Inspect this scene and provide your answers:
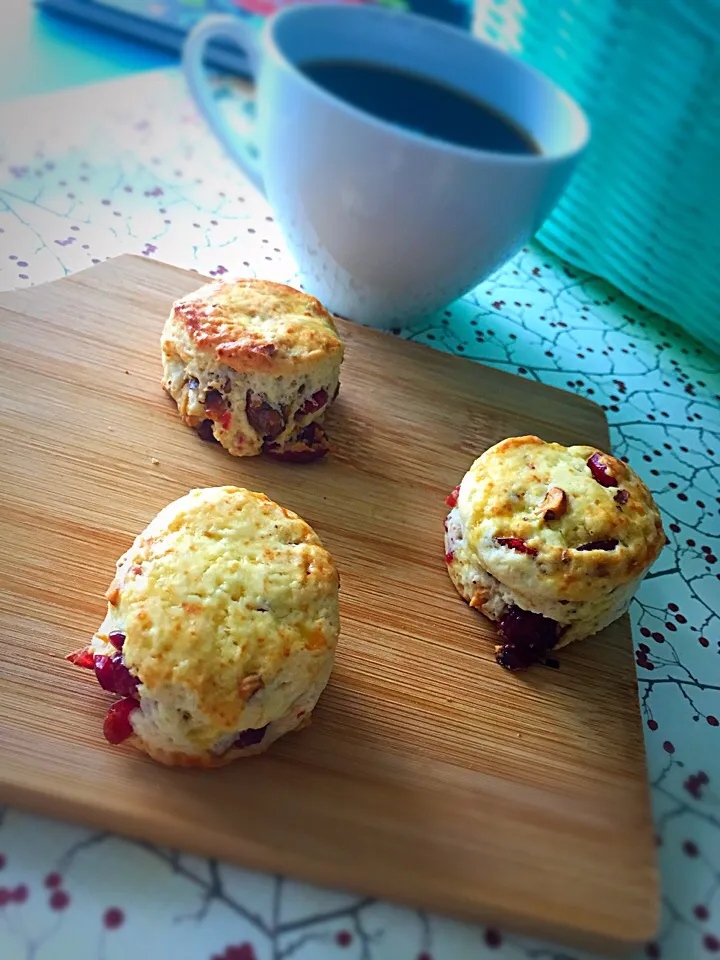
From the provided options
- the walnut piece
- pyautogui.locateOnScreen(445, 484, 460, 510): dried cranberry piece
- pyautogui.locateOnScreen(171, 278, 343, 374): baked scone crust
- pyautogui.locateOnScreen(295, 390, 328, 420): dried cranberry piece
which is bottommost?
pyautogui.locateOnScreen(445, 484, 460, 510): dried cranberry piece

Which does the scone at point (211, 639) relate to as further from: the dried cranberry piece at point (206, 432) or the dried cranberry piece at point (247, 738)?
the dried cranberry piece at point (206, 432)

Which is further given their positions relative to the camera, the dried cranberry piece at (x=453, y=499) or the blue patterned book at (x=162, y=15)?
the blue patterned book at (x=162, y=15)

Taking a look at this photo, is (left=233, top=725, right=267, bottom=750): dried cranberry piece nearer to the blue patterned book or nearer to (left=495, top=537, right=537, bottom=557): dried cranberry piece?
(left=495, top=537, right=537, bottom=557): dried cranberry piece

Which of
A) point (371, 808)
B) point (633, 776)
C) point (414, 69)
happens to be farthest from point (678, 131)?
point (371, 808)

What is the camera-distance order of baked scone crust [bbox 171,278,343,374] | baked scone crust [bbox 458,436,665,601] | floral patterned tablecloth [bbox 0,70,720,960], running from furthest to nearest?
1. baked scone crust [bbox 171,278,343,374]
2. baked scone crust [bbox 458,436,665,601]
3. floral patterned tablecloth [bbox 0,70,720,960]

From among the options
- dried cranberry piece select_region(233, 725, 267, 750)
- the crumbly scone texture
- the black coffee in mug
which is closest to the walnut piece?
the crumbly scone texture

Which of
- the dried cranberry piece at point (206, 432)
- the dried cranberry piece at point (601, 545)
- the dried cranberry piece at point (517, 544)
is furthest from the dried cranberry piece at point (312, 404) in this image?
the dried cranberry piece at point (601, 545)

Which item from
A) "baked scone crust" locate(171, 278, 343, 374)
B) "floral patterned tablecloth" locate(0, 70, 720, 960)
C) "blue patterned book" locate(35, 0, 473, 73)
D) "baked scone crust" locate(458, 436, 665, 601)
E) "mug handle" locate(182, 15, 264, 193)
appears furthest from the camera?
"blue patterned book" locate(35, 0, 473, 73)
